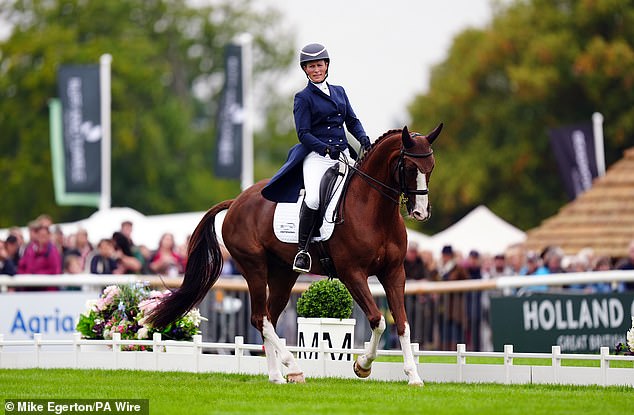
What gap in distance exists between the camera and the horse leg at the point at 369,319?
44.2 ft

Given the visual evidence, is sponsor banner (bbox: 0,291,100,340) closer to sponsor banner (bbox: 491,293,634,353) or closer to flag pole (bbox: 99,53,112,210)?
sponsor banner (bbox: 491,293,634,353)

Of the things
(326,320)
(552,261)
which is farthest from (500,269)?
(326,320)

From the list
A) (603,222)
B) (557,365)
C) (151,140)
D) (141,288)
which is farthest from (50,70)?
(557,365)

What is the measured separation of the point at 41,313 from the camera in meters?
19.7

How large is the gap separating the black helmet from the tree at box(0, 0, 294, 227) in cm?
4847

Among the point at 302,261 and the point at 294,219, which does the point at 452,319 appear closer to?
the point at 294,219

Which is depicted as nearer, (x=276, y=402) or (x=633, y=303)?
(x=276, y=402)

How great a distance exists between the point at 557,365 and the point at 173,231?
20.0 meters

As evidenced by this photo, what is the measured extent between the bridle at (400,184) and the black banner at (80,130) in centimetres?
2616

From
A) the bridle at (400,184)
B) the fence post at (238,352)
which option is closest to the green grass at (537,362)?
the fence post at (238,352)

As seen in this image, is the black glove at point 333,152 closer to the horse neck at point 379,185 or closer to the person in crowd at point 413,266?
the horse neck at point 379,185

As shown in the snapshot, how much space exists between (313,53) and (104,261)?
9.07 meters

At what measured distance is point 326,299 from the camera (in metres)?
15.8

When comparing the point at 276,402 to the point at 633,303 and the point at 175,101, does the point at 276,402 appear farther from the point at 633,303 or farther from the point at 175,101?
the point at 175,101
